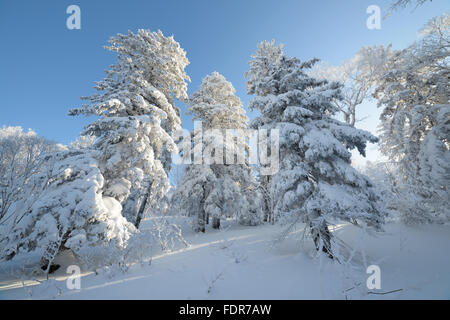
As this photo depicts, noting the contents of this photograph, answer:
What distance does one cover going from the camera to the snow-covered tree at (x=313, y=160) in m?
5.75

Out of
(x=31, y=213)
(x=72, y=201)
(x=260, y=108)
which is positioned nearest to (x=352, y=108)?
(x=260, y=108)

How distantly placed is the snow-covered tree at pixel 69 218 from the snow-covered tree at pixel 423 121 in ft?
40.6

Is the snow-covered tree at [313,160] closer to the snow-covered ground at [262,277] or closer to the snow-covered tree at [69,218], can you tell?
the snow-covered ground at [262,277]

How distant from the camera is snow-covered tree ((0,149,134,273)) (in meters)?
4.92

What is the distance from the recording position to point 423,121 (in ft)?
30.1

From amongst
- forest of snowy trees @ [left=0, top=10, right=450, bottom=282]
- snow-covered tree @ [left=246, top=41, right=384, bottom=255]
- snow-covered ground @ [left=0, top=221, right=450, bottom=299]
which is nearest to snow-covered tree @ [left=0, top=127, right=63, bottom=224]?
forest of snowy trees @ [left=0, top=10, right=450, bottom=282]

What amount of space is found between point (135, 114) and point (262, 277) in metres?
8.72

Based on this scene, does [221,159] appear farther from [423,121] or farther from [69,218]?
[423,121]

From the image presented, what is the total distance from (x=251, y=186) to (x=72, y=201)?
10896mm

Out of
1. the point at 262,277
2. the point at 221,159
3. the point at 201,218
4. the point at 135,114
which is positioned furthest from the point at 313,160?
the point at 201,218

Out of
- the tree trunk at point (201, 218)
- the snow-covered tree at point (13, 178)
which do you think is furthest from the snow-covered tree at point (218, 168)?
the snow-covered tree at point (13, 178)

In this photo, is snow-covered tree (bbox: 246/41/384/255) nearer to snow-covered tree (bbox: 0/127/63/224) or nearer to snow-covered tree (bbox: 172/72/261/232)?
snow-covered tree (bbox: 172/72/261/232)
